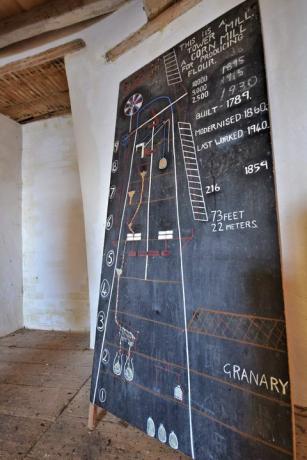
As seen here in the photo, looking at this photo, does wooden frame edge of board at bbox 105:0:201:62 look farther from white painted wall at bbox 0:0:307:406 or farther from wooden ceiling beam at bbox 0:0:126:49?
wooden ceiling beam at bbox 0:0:126:49

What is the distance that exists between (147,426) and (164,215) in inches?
32.8

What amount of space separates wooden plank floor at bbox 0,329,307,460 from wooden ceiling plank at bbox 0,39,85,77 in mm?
2246

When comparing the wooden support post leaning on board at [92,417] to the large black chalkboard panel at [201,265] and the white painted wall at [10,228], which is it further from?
the white painted wall at [10,228]

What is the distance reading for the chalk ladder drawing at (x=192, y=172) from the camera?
99cm

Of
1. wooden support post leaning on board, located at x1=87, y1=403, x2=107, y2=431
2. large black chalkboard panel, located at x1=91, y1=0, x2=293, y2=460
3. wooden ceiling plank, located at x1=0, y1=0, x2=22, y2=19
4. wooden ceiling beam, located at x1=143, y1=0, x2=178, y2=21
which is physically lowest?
wooden support post leaning on board, located at x1=87, y1=403, x2=107, y2=431

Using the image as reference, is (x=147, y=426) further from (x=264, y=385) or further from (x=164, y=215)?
(x=164, y=215)

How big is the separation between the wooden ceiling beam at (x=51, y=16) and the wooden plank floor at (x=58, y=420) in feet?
7.49

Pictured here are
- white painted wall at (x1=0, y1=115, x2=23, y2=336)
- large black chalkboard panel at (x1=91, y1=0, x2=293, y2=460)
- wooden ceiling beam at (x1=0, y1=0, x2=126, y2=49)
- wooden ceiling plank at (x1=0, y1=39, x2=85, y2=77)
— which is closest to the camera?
large black chalkboard panel at (x1=91, y1=0, x2=293, y2=460)

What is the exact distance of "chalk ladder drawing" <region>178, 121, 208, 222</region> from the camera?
0.99m

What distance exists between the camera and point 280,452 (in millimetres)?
724

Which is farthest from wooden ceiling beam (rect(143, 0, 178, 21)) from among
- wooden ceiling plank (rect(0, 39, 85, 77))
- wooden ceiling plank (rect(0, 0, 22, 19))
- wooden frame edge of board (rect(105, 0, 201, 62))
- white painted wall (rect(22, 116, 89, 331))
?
white painted wall (rect(22, 116, 89, 331))

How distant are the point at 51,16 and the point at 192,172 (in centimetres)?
151

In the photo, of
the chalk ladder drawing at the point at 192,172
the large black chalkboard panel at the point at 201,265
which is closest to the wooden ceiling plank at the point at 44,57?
the large black chalkboard panel at the point at 201,265

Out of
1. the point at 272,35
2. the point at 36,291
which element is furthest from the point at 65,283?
the point at 272,35
